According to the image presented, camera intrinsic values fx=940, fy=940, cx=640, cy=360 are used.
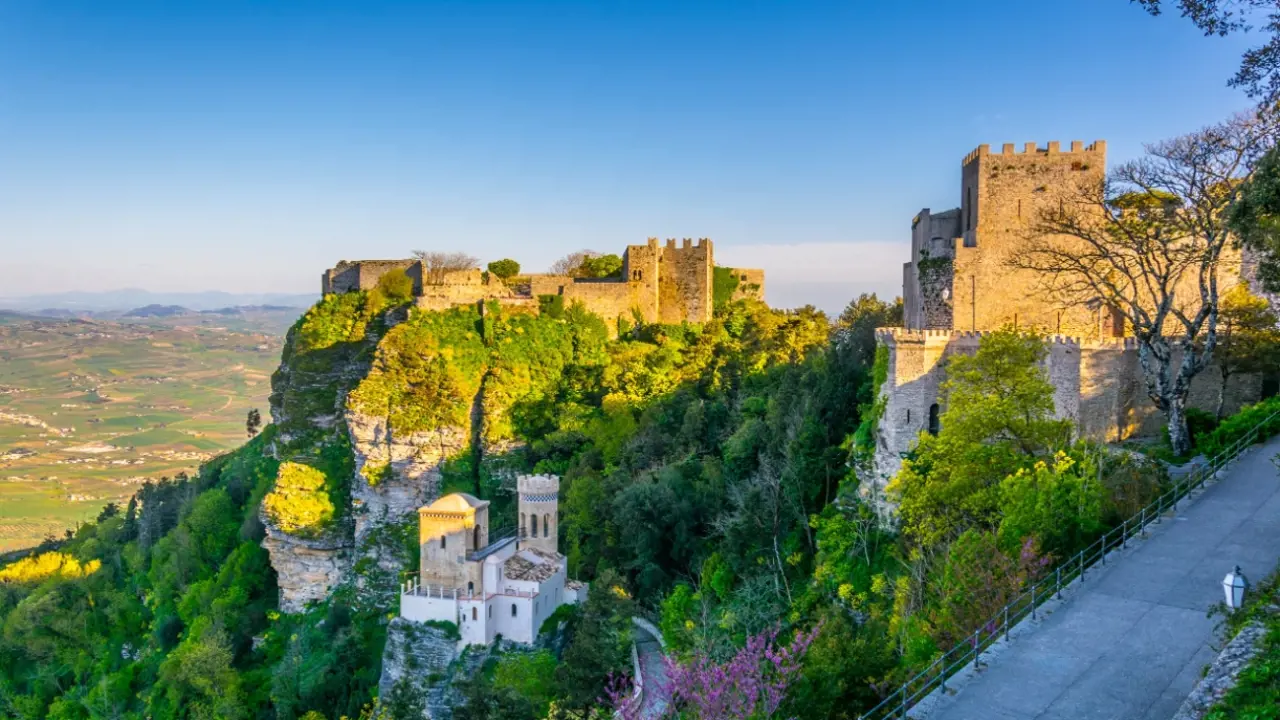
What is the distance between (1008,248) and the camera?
22.7 metres

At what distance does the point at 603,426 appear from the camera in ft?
124

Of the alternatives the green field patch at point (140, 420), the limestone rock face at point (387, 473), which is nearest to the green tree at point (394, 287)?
the limestone rock face at point (387, 473)

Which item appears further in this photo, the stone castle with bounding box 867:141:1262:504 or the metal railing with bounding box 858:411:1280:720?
the stone castle with bounding box 867:141:1262:504

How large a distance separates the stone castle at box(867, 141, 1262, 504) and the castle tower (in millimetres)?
13438

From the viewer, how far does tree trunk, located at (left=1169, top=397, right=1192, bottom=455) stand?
19.4 metres

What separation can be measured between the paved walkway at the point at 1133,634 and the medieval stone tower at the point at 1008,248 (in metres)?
7.49

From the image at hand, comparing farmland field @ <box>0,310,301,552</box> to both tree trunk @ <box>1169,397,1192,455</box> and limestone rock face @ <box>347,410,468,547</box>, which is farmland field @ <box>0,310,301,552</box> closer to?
limestone rock face @ <box>347,410,468,547</box>

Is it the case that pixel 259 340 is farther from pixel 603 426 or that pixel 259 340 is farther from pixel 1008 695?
pixel 1008 695

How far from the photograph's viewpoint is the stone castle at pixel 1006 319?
20.6m

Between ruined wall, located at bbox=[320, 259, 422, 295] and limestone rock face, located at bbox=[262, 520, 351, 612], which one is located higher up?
ruined wall, located at bbox=[320, 259, 422, 295]

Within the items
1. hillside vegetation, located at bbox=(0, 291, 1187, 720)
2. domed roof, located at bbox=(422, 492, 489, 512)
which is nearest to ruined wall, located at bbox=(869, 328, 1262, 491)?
hillside vegetation, located at bbox=(0, 291, 1187, 720)

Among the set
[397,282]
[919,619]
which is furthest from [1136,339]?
[397,282]

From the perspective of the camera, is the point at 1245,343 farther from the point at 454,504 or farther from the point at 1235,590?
the point at 454,504

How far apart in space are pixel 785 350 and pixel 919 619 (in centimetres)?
2341
